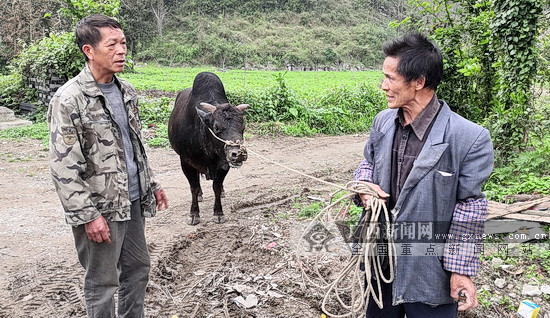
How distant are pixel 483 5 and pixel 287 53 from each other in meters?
36.0

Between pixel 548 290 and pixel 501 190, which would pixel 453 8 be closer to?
pixel 501 190

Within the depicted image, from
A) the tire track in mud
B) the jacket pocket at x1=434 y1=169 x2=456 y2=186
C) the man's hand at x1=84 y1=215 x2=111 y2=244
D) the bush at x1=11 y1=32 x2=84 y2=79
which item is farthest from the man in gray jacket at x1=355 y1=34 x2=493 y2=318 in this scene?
the bush at x1=11 y1=32 x2=84 y2=79

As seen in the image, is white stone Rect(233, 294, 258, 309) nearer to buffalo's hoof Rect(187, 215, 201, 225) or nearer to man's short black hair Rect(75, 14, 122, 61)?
buffalo's hoof Rect(187, 215, 201, 225)

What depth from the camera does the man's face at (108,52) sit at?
257 centimetres

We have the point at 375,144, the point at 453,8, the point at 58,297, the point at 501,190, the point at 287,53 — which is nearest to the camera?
the point at 375,144

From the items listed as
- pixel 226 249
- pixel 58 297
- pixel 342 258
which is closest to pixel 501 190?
pixel 342 258

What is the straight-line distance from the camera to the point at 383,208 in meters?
2.17

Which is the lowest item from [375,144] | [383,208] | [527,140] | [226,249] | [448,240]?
[226,249]

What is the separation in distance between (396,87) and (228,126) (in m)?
3.21

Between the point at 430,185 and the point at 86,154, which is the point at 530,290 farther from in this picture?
the point at 86,154

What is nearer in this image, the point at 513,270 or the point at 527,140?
the point at 513,270

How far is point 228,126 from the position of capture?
5.18m

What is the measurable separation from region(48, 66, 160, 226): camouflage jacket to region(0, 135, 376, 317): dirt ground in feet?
4.63

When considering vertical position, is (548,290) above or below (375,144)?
below
